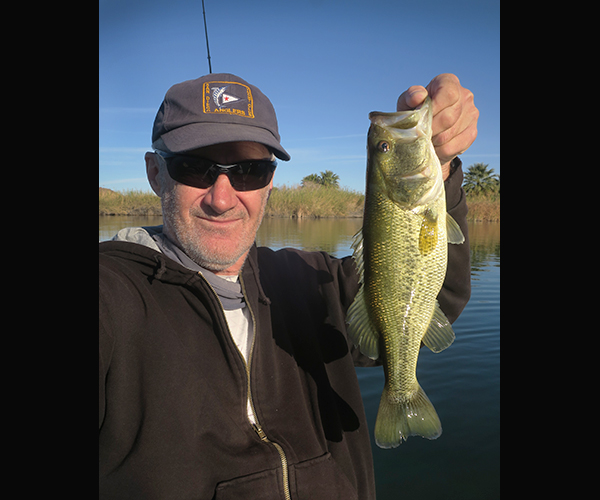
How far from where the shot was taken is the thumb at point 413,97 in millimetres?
1646

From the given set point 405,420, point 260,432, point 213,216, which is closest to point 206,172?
point 213,216

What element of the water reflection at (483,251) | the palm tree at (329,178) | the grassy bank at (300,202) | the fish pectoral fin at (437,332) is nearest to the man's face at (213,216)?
the fish pectoral fin at (437,332)

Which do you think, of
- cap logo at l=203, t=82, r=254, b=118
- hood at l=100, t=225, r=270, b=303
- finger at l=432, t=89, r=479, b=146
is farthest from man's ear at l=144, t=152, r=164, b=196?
finger at l=432, t=89, r=479, b=146

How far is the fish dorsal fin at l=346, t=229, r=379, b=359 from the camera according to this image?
1.85m

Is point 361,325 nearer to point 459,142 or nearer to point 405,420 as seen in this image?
point 405,420

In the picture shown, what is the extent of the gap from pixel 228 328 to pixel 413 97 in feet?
4.38

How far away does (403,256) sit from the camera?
Result: 1.73 metres

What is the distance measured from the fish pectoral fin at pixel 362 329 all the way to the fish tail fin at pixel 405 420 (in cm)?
22

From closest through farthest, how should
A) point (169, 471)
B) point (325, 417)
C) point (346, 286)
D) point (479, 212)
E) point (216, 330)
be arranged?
point (169, 471), point (216, 330), point (325, 417), point (346, 286), point (479, 212)

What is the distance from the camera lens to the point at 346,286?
2.53 meters
